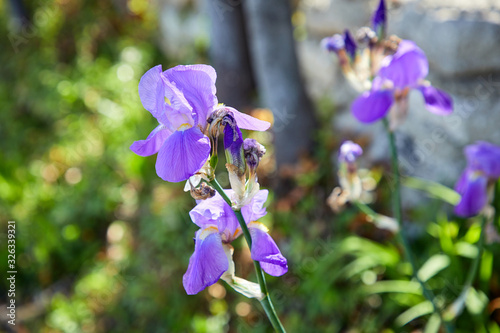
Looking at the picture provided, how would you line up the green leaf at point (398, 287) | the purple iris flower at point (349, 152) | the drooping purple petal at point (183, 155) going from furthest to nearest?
the green leaf at point (398, 287) → the purple iris flower at point (349, 152) → the drooping purple petal at point (183, 155)

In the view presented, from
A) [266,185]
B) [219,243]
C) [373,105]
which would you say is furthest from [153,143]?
[266,185]

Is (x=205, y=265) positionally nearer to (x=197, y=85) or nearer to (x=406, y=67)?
(x=197, y=85)

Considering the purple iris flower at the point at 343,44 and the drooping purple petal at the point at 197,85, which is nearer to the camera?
the drooping purple petal at the point at 197,85

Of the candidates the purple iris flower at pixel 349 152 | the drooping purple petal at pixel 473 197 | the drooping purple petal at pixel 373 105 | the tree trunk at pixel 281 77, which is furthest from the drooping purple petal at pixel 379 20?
the tree trunk at pixel 281 77

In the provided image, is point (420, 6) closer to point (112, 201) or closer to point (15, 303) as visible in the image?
point (112, 201)

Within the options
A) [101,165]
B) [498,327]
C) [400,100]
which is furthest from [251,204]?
[101,165]

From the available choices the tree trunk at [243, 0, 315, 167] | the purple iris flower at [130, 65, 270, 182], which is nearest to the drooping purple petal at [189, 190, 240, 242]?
the purple iris flower at [130, 65, 270, 182]

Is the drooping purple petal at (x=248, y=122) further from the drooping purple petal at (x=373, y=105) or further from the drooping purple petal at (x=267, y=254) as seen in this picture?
the drooping purple petal at (x=373, y=105)

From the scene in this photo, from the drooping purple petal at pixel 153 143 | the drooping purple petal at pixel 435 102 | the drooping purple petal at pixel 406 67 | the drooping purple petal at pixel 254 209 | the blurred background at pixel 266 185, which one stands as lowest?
the blurred background at pixel 266 185
